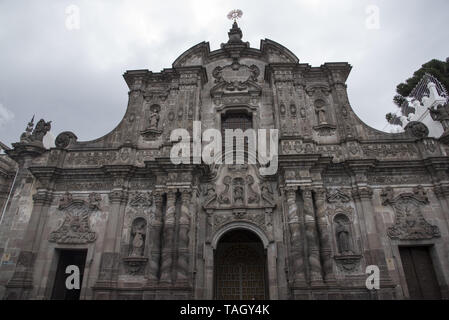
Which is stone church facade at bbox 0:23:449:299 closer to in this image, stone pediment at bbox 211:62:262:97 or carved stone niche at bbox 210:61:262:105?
carved stone niche at bbox 210:61:262:105

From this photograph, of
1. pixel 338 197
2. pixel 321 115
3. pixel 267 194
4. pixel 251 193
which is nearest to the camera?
pixel 338 197

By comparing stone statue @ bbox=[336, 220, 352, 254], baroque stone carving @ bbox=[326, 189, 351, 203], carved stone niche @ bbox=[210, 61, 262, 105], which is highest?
carved stone niche @ bbox=[210, 61, 262, 105]

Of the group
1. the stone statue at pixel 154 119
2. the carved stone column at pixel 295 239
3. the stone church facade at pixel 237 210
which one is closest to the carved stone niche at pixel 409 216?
the stone church facade at pixel 237 210

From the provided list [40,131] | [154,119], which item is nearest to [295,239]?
[154,119]

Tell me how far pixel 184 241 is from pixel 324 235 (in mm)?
5215

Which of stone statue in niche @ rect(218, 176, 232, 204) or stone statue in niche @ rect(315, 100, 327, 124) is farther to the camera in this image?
stone statue in niche @ rect(315, 100, 327, 124)

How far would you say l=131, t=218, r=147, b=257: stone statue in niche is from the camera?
11.3m

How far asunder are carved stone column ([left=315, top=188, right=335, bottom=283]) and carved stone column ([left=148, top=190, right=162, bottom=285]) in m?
6.06

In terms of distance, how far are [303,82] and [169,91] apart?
22.3 ft

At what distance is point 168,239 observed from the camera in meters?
10.9

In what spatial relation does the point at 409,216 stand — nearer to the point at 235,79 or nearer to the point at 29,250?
the point at 235,79

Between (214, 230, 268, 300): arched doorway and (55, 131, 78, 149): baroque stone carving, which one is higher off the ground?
(55, 131, 78, 149): baroque stone carving

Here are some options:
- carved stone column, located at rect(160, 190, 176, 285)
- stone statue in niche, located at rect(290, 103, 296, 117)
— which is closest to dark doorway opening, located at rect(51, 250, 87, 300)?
carved stone column, located at rect(160, 190, 176, 285)
